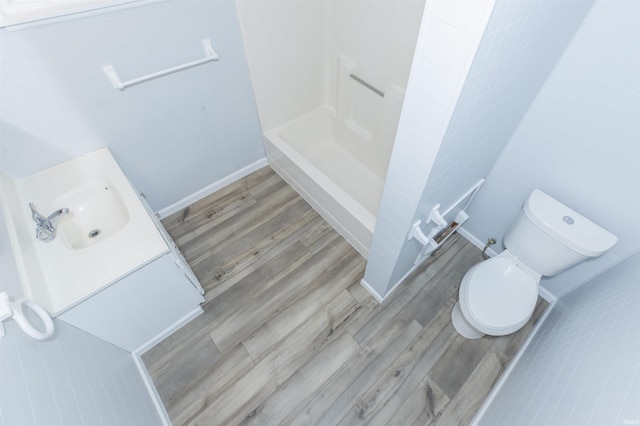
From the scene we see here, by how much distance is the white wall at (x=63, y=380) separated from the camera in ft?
2.33

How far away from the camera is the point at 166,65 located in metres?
1.53

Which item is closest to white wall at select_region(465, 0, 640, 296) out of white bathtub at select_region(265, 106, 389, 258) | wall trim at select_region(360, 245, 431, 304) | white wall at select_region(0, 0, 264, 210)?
wall trim at select_region(360, 245, 431, 304)

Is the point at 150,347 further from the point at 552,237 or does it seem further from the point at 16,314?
the point at 552,237

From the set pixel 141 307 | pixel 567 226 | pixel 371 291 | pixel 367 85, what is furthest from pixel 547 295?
pixel 141 307

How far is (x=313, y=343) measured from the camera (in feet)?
5.13

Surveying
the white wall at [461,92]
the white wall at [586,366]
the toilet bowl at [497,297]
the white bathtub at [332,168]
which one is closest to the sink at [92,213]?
the white bathtub at [332,168]

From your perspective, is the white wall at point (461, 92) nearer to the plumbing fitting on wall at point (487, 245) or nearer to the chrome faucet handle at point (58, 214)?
the plumbing fitting on wall at point (487, 245)

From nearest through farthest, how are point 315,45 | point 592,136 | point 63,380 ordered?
1. point 63,380
2. point 592,136
3. point 315,45

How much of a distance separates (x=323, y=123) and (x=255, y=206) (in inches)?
36.6

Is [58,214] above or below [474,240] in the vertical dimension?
above

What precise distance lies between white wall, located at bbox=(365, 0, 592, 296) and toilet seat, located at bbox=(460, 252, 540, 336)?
16.7 inches

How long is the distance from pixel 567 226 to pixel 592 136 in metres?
0.38

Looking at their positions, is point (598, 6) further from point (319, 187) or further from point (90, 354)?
point (90, 354)

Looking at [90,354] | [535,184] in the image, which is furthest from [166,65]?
[535,184]
